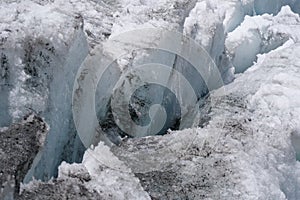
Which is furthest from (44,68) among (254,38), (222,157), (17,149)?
(254,38)

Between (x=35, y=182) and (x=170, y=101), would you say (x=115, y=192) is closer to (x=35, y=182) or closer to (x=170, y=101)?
(x=35, y=182)

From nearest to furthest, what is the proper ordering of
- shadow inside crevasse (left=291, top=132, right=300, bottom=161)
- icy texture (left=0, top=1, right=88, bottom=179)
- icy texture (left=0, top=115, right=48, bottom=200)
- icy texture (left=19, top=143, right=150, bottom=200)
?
icy texture (left=0, top=115, right=48, bottom=200), icy texture (left=19, top=143, right=150, bottom=200), icy texture (left=0, top=1, right=88, bottom=179), shadow inside crevasse (left=291, top=132, right=300, bottom=161)

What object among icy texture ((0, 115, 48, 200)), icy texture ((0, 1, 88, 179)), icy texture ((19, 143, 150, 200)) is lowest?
icy texture ((19, 143, 150, 200))

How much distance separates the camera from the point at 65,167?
3982mm

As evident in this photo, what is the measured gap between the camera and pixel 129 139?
5164 millimetres

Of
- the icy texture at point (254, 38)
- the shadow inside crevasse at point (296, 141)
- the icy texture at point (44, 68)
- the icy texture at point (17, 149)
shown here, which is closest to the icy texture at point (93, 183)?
the icy texture at point (17, 149)

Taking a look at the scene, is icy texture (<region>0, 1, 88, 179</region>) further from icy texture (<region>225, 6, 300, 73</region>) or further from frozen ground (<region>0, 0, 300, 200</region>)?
icy texture (<region>225, 6, 300, 73</region>)

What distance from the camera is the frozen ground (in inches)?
157

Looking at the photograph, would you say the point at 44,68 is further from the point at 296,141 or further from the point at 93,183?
the point at 296,141

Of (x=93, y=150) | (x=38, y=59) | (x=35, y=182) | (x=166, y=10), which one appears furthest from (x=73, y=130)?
(x=166, y=10)

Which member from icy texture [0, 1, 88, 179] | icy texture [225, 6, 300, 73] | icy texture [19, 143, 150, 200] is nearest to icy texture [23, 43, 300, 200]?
icy texture [19, 143, 150, 200]

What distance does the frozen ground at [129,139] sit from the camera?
399cm

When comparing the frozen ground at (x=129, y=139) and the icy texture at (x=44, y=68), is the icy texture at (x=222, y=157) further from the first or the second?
the icy texture at (x=44, y=68)

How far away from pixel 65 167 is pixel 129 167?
2.01ft
